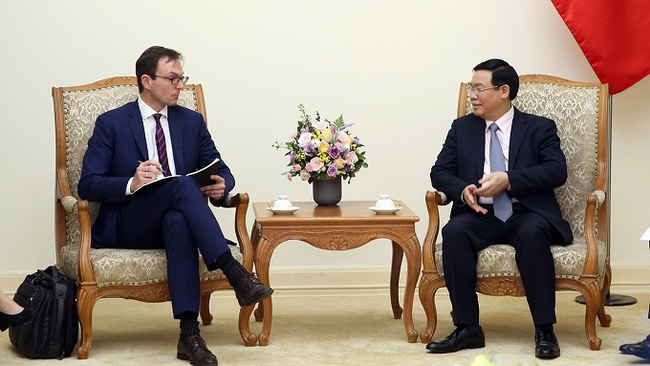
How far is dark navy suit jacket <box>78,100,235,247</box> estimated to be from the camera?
4.37m

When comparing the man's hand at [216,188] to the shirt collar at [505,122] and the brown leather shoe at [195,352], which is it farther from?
the shirt collar at [505,122]

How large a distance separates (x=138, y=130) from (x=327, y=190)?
926 mm

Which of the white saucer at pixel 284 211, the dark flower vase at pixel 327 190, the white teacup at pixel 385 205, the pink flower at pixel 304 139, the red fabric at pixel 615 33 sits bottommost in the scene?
the white saucer at pixel 284 211

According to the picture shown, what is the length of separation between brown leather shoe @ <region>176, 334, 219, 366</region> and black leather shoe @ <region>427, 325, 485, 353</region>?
94cm

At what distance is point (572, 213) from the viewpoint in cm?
473

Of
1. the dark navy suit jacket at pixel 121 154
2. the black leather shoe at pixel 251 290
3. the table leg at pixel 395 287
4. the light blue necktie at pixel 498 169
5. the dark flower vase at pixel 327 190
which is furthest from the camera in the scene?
the table leg at pixel 395 287

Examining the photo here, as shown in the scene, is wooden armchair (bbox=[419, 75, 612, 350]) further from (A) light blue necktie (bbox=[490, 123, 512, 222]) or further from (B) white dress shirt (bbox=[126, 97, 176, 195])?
(B) white dress shirt (bbox=[126, 97, 176, 195])

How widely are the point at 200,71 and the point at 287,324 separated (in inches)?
60.6

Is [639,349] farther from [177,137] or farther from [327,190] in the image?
[177,137]

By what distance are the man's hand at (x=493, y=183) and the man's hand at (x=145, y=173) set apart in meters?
1.43

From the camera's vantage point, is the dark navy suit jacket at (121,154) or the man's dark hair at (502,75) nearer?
the dark navy suit jacket at (121,154)

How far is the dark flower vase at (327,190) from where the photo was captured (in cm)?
471

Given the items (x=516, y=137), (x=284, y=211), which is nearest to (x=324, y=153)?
(x=284, y=211)

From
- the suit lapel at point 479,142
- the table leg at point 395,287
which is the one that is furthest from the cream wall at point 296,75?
the suit lapel at point 479,142
